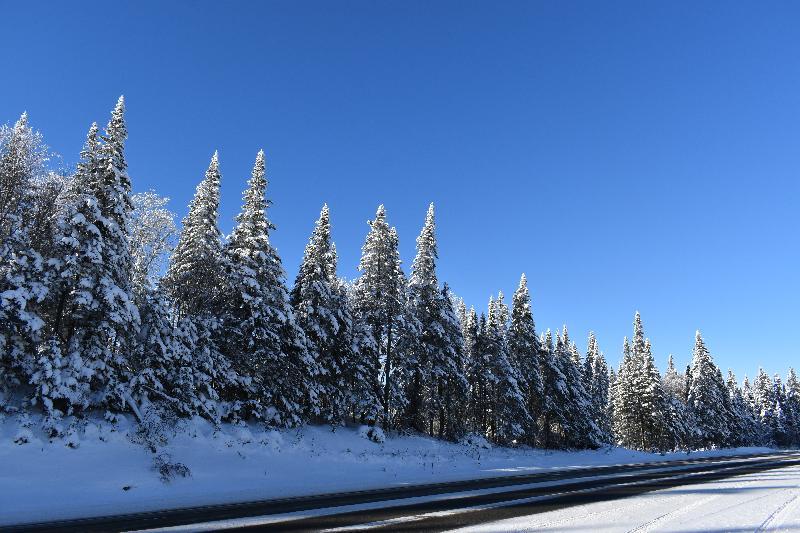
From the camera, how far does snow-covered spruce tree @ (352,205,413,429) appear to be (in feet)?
118

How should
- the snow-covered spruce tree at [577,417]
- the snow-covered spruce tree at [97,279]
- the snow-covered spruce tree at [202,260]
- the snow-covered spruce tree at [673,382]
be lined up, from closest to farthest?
the snow-covered spruce tree at [97,279], the snow-covered spruce tree at [202,260], the snow-covered spruce tree at [577,417], the snow-covered spruce tree at [673,382]

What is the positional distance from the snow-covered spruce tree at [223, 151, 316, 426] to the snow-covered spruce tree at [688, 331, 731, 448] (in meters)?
65.3

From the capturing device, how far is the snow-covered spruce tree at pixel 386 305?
36.1m

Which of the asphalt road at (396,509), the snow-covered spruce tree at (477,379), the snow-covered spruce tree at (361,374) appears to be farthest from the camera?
the snow-covered spruce tree at (477,379)

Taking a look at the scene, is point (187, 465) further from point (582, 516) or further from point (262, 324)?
point (582, 516)

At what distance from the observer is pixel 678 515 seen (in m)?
10.2

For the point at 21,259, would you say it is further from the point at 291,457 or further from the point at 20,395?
the point at 291,457

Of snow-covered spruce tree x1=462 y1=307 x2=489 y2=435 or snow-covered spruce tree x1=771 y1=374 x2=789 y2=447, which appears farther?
snow-covered spruce tree x1=771 y1=374 x2=789 y2=447

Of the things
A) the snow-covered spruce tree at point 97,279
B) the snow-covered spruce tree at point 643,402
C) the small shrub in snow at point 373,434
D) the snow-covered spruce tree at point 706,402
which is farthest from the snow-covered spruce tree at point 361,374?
the snow-covered spruce tree at point 706,402

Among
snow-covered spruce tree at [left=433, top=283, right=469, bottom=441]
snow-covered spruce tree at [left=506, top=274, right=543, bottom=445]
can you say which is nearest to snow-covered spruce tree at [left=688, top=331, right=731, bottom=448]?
snow-covered spruce tree at [left=506, top=274, right=543, bottom=445]

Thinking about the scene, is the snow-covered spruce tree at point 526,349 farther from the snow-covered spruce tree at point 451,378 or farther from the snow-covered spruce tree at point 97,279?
the snow-covered spruce tree at point 97,279

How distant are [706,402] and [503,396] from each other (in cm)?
4612

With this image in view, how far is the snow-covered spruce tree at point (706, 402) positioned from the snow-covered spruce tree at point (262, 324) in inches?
2572

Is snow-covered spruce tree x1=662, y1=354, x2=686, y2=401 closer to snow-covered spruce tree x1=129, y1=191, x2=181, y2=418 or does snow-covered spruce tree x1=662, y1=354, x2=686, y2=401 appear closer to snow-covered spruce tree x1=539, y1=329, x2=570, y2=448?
snow-covered spruce tree x1=539, y1=329, x2=570, y2=448
